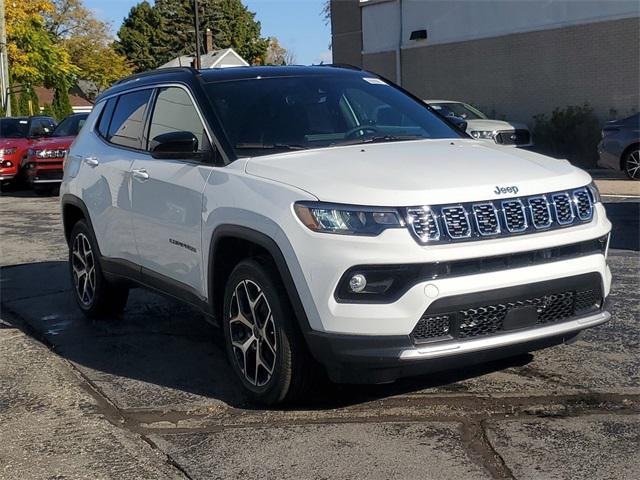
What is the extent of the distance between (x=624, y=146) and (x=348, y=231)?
13.0m

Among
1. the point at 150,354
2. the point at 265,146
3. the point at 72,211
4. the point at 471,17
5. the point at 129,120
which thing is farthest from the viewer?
the point at 471,17

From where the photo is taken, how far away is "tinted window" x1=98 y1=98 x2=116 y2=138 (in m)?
6.71

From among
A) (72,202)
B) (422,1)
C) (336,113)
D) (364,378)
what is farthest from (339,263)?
(422,1)

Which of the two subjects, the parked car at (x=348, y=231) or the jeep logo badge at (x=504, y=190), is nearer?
the parked car at (x=348, y=231)

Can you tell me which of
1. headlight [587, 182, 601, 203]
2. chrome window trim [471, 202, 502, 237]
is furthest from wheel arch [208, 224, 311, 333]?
headlight [587, 182, 601, 203]

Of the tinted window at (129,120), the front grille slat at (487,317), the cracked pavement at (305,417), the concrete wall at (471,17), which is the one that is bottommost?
the cracked pavement at (305,417)

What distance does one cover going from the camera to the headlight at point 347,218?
156 inches

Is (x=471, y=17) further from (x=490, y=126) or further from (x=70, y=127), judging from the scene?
(x=70, y=127)

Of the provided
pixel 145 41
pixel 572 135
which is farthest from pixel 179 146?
pixel 145 41

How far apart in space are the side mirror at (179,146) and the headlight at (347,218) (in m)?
1.14

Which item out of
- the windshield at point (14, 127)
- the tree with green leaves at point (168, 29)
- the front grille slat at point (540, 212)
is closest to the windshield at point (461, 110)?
the windshield at point (14, 127)

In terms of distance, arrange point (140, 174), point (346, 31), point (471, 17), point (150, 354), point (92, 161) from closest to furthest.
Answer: point (140, 174)
point (150, 354)
point (92, 161)
point (471, 17)
point (346, 31)

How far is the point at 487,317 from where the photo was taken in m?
4.12

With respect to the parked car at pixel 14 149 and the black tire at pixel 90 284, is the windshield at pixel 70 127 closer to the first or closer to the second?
the parked car at pixel 14 149
